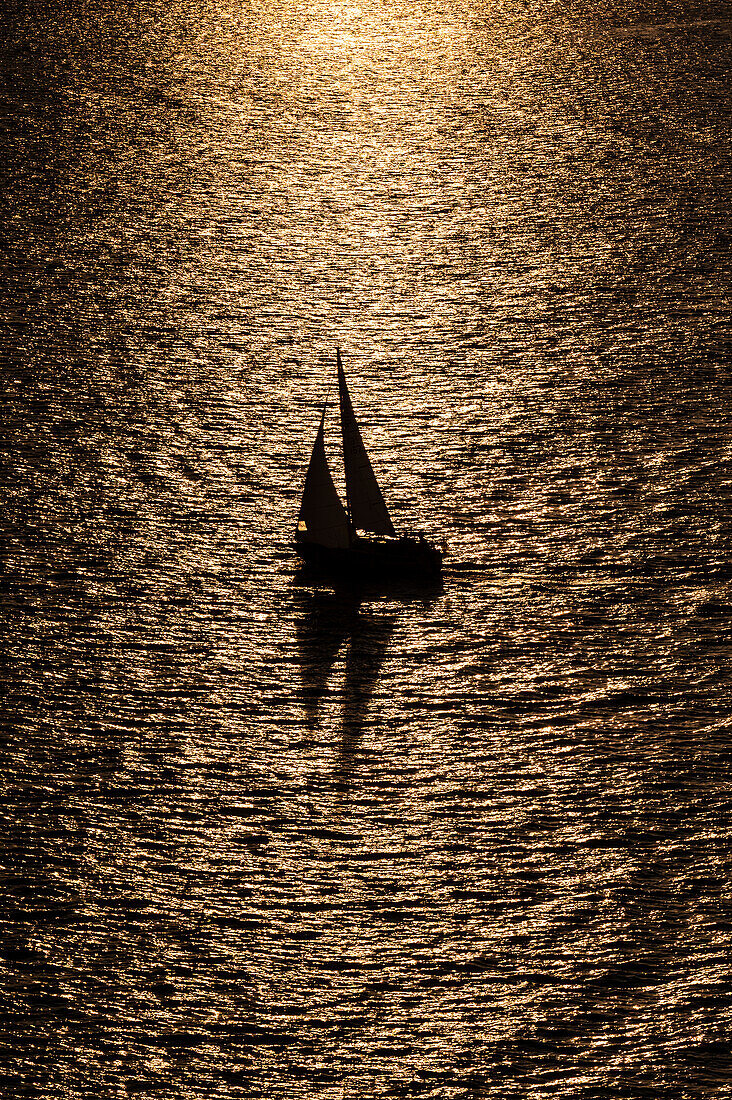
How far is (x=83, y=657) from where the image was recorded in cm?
7056

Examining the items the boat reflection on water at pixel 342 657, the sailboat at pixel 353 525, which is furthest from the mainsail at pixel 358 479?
the boat reflection on water at pixel 342 657

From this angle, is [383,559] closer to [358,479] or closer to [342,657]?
[358,479]

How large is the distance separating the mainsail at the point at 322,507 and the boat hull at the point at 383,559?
1.71 ft

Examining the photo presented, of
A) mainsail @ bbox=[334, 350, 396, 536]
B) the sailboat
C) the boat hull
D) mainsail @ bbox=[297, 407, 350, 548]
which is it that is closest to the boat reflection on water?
the boat hull

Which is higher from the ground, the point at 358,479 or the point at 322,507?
the point at 358,479

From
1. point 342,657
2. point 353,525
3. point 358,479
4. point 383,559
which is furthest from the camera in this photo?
point 353,525

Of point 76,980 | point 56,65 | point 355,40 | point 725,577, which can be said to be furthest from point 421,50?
point 76,980

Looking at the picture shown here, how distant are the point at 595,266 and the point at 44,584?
44.2m

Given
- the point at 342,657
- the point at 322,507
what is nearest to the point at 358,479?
the point at 322,507

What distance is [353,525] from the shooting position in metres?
73.1

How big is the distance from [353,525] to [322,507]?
5.89 feet

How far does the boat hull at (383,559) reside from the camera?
7269 cm

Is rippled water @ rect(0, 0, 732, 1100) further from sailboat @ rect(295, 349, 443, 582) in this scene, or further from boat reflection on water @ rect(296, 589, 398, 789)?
sailboat @ rect(295, 349, 443, 582)

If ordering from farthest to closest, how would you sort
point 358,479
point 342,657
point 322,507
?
point 322,507 < point 358,479 < point 342,657
